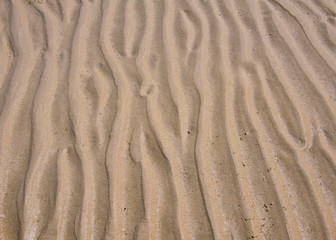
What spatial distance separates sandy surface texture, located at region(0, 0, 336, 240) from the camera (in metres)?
1.97

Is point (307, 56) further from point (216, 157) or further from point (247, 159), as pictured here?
point (216, 157)

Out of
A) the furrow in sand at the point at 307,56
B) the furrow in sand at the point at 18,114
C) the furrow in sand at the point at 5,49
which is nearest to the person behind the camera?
the furrow in sand at the point at 18,114

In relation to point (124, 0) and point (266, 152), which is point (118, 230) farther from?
point (124, 0)

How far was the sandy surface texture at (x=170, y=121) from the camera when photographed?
1968 mm

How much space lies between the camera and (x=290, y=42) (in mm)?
2799

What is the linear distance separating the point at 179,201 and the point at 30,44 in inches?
81.3

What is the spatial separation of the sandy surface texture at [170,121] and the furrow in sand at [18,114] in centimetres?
1

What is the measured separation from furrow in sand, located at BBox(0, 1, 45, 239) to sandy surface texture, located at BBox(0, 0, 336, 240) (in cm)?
1

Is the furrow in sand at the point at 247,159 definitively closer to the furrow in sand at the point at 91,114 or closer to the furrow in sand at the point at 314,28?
the furrow in sand at the point at 314,28

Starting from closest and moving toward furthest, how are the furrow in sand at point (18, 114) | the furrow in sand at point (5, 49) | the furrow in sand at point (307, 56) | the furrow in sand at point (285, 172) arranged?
the furrow in sand at point (285, 172), the furrow in sand at point (18, 114), the furrow in sand at point (307, 56), the furrow in sand at point (5, 49)

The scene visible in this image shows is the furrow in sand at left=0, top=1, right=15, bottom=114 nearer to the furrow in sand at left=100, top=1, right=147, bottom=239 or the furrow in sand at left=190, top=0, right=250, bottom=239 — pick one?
the furrow in sand at left=100, top=1, right=147, bottom=239

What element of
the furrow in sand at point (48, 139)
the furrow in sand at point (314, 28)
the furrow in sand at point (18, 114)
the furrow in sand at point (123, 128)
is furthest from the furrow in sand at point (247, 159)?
the furrow in sand at point (18, 114)

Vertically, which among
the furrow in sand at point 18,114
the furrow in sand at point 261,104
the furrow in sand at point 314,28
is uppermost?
the furrow in sand at point 314,28

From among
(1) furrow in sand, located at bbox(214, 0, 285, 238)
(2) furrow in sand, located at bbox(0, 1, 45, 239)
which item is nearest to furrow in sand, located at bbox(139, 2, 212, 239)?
(1) furrow in sand, located at bbox(214, 0, 285, 238)
